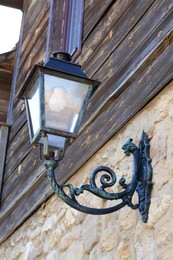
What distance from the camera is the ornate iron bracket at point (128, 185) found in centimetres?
255

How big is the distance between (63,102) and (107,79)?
3.15 ft

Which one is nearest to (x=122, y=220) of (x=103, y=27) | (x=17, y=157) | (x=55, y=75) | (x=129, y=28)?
(x=55, y=75)

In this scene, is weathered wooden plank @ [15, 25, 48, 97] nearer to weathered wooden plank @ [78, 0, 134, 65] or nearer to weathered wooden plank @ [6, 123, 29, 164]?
weathered wooden plank @ [6, 123, 29, 164]

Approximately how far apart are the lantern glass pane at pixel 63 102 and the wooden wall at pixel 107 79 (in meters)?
0.39

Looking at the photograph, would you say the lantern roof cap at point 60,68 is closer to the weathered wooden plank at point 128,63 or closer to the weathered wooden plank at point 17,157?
the weathered wooden plank at point 128,63

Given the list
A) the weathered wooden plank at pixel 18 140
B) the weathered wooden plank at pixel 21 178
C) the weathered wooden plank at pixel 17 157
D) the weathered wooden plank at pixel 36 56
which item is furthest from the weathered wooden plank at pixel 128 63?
the weathered wooden plank at pixel 36 56

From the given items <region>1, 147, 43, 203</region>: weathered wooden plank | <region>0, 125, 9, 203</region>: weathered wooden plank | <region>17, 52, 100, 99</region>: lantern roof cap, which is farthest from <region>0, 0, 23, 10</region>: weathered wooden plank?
<region>17, 52, 100, 99</region>: lantern roof cap

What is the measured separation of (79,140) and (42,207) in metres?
0.57

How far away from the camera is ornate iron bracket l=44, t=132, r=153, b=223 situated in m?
2.55

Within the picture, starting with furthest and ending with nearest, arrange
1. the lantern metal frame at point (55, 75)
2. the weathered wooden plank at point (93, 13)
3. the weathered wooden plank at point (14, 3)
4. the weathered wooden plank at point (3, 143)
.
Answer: the weathered wooden plank at point (14, 3) → the weathered wooden plank at point (3, 143) → the weathered wooden plank at point (93, 13) → the lantern metal frame at point (55, 75)

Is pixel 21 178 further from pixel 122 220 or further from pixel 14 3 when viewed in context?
pixel 14 3

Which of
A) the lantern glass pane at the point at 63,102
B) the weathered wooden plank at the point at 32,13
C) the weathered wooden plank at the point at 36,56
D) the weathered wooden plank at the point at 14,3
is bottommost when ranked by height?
the lantern glass pane at the point at 63,102

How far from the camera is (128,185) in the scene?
2.67 metres

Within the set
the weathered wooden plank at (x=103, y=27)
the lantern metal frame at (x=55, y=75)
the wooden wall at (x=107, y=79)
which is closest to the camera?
the lantern metal frame at (x=55, y=75)
